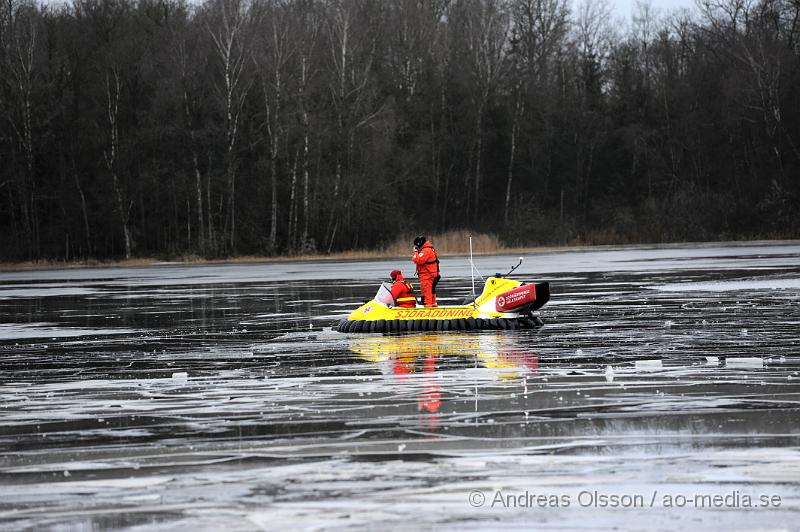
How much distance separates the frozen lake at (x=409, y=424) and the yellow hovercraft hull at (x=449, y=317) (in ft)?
1.03

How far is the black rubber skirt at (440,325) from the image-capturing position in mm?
17703

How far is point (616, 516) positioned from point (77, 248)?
185ft

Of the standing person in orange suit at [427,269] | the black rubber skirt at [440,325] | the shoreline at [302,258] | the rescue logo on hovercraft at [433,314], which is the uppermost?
the standing person in orange suit at [427,269]

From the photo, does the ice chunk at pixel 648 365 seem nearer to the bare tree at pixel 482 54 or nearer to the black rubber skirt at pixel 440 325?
the black rubber skirt at pixel 440 325

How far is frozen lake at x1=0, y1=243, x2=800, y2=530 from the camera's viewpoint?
655cm

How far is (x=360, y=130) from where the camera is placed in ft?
192

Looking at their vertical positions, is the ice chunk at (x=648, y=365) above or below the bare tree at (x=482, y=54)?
below

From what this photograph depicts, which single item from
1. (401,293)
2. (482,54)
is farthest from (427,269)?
(482,54)

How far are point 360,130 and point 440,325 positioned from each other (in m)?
41.3

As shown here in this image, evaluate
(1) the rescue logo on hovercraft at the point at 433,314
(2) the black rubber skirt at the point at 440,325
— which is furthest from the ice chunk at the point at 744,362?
(1) the rescue logo on hovercraft at the point at 433,314

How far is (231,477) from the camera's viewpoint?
292 inches

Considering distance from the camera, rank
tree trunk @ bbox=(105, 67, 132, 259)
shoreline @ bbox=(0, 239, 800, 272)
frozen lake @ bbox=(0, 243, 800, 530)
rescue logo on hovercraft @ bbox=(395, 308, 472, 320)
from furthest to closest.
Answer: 1. tree trunk @ bbox=(105, 67, 132, 259)
2. shoreline @ bbox=(0, 239, 800, 272)
3. rescue logo on hovercraft @ bbox=(395, 308, 472, 320)
4. frozen lake @ bbox=(0, 243, 800, 530)

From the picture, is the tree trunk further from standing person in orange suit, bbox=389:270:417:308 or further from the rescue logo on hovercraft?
the rescue logo on hovercraft

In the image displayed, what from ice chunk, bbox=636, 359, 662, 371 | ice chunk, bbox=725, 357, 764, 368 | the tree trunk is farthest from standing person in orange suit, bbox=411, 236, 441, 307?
the tree trunk
